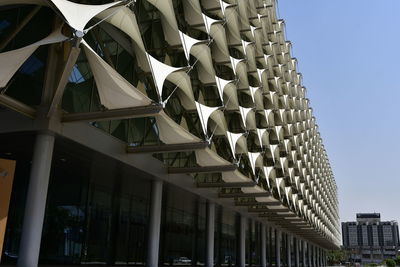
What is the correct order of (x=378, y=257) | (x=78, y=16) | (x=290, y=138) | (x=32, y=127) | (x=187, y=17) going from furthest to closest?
(x=378, y=257) < (x=290, y=138) < (x=187, y=17) < (x=32, y=127) < (x=78, y=16)

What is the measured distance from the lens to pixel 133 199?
30.1 m

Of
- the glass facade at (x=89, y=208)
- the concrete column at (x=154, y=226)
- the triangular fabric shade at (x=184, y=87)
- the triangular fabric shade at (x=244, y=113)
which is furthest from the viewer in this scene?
the triangular fabric shade at (x=244, y=113)

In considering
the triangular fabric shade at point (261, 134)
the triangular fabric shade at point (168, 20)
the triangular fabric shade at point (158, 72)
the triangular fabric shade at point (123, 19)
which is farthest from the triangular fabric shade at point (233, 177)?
the triangular fabric shade at point (123, 19)

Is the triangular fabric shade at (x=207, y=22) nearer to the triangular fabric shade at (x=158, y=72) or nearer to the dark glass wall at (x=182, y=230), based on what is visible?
the triangular fabric shade at (x=158, y=72)

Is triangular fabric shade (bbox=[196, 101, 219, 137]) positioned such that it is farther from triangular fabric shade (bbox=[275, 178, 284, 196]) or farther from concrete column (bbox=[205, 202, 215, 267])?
triangular fabric shade (bbox=[275, 178, 284, 196])

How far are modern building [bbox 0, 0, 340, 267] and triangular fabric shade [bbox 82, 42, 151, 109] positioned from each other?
1.9 inches

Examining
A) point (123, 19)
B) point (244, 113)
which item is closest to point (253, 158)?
point (244, 113)

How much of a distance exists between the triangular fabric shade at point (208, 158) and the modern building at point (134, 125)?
8 centimetres

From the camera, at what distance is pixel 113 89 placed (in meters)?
14.5

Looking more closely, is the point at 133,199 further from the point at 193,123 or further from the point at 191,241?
the point at 191,241

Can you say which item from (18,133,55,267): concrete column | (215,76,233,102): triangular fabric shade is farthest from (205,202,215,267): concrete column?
(18,133,55,267): concrete column

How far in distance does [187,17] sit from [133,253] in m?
17.1

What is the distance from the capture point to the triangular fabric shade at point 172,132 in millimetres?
17922

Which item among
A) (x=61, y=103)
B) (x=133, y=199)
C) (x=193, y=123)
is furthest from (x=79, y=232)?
(x=61, y=103)
